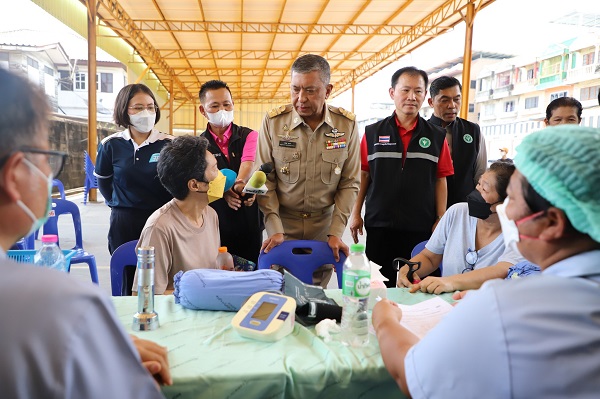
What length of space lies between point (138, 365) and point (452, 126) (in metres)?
2.81

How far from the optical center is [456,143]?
303 cm

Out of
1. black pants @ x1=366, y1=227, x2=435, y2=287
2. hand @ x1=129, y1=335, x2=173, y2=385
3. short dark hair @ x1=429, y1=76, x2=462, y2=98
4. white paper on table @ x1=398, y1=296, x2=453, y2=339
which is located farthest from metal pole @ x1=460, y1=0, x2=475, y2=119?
hand @ x1=129, y1=335, x2=173, y2=385

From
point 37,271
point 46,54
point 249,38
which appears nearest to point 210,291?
point 37,271

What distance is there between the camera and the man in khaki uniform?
2526mm

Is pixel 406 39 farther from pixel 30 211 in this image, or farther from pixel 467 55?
pixel 30 211

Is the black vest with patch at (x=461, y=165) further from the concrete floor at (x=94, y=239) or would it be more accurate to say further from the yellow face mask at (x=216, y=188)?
the yellow face mask at (x=216, y=188)

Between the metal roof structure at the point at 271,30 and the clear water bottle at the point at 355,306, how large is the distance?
8964 millimetres

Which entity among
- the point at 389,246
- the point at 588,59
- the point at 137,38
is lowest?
the point at 389,246

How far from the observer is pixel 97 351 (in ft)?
2.21

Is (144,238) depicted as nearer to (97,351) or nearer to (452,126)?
(97,351)

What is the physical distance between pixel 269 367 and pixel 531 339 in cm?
63

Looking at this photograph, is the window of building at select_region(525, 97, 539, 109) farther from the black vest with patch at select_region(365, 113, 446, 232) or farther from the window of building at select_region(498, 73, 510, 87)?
the black vest with patch at select_region(365, 113, 446, 232)

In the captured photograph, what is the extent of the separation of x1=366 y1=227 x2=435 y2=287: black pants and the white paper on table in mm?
1184

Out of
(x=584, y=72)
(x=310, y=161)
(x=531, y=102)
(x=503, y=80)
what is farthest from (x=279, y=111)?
(x=503, y=80)
